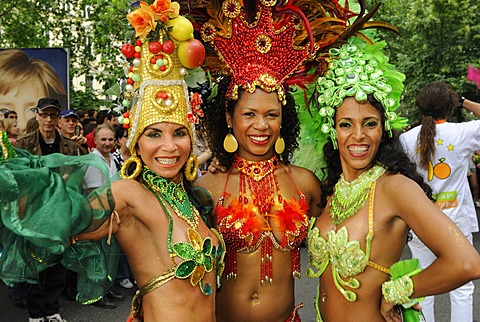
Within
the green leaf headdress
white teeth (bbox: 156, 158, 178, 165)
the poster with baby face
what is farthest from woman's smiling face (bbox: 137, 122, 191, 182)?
the poster with baby face

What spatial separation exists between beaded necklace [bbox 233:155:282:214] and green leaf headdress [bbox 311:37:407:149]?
1.38 feet

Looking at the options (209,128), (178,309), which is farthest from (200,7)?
(178,309)

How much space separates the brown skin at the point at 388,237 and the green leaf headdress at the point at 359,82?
0.22 feet

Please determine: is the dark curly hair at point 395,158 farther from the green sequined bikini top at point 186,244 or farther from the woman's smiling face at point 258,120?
the green sequined bikini top at point 186,244

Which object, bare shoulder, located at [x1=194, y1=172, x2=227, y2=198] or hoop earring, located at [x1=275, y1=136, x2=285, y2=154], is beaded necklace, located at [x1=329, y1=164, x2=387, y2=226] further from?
bare shoulder, located at [x1=194, y1=172, x2=227, y2=198]

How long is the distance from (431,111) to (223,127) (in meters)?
2.41

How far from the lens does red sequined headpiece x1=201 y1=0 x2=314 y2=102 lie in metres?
2.88

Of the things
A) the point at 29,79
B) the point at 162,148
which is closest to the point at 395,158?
the point at 162,148

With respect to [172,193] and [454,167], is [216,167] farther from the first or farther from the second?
[454,167]

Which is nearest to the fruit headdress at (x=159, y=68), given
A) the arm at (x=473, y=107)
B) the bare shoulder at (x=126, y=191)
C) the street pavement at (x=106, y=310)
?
the bare shoulder at (x=126, y=191)

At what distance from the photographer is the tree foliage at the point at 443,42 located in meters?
14.1

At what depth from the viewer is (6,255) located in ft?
5.82

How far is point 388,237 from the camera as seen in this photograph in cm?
242

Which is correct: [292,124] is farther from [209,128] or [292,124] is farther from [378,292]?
[378,292]
